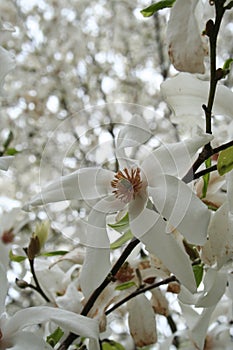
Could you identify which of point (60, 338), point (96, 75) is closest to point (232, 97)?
point (60, 338)

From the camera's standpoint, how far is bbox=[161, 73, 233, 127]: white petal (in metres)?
0.56

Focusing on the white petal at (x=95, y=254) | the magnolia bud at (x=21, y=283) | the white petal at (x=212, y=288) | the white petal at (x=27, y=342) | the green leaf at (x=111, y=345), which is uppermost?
the white petal at (x=95, y=254)

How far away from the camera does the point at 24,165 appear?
2711 millimetres

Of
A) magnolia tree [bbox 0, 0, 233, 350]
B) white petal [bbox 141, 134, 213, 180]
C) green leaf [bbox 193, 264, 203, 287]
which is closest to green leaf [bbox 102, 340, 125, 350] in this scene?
magnolia tree [bbox 0, 0, 233, 350]

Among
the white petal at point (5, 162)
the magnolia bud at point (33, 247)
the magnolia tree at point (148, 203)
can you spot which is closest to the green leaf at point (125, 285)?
the magnolia tree at point (148, 203)

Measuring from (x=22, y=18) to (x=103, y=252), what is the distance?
7.79 feet

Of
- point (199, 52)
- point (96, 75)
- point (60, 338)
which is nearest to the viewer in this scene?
point (199, 52)

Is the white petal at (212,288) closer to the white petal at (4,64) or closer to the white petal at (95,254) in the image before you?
the white petal at (95,254)

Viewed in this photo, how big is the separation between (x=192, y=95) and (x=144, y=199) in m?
0.12

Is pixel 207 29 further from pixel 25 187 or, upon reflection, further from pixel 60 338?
pixel 25 187

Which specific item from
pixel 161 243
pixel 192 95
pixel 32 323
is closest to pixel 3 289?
pixel 32 323

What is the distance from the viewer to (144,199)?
0.50m

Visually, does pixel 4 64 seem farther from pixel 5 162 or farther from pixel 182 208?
pixel 182 208

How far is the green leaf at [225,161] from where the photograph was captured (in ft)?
1.65
